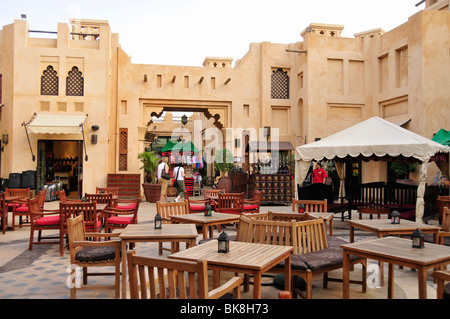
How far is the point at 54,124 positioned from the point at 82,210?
30.7ft

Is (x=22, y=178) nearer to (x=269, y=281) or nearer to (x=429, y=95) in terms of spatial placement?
(x=269, y=281)

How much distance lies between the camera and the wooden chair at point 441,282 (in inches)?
117

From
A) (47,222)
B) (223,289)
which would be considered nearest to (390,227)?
(223,289)

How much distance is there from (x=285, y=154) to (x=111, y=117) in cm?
762

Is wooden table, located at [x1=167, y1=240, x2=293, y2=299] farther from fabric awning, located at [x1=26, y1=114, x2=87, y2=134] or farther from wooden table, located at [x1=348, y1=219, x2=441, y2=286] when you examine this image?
fabric awning, located at [x1=26, y1=114, x2=87, y2=134]

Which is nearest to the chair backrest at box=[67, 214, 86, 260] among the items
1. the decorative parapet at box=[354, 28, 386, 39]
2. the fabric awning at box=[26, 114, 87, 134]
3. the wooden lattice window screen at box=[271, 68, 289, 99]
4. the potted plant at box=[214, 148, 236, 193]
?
the potted plant at box=[214, 148, 236, 193]

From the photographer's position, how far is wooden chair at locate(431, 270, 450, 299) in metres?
2.96

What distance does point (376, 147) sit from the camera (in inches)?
348

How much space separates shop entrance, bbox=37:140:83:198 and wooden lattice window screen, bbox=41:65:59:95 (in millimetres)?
1996

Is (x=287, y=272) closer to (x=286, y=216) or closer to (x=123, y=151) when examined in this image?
(x=286, y=216)

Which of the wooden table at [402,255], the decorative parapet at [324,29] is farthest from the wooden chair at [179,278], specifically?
the decorative parapet at [324,29]

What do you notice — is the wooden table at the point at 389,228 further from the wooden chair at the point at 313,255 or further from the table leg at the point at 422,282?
the table leg at the point at 422,282

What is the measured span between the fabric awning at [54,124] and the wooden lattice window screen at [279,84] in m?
8.28

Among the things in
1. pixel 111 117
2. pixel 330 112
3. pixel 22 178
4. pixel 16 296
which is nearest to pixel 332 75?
pixel 330 112
